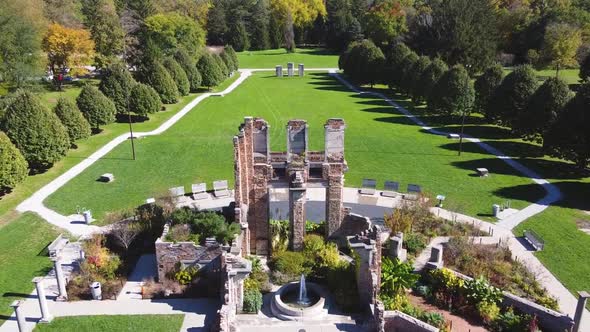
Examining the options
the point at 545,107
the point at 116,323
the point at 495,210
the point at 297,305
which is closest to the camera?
the point at 116,323

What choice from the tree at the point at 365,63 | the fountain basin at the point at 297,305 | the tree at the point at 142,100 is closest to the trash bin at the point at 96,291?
the fountain basin at the point at 297,305

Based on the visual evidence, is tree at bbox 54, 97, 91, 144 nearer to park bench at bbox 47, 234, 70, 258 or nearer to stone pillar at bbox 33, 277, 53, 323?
park bench at bbox 47, 234, 70, 258

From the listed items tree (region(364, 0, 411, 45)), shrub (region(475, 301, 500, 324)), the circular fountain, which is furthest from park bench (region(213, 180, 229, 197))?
tree (region(364, 0, 411, 45))

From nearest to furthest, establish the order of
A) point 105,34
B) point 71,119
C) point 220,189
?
point 220,189 < point 71,119 < point 105,34

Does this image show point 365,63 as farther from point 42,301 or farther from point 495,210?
point 42,301

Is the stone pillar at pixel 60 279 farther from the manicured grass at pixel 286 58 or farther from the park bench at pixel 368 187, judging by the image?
the manicured grass at pixel 286 58

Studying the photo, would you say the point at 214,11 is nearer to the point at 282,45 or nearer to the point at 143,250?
the point at 282,45

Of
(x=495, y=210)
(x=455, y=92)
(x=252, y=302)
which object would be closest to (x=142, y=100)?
(x=455, y=92)

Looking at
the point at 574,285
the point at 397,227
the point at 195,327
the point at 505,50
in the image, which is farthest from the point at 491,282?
the point at 505,50
